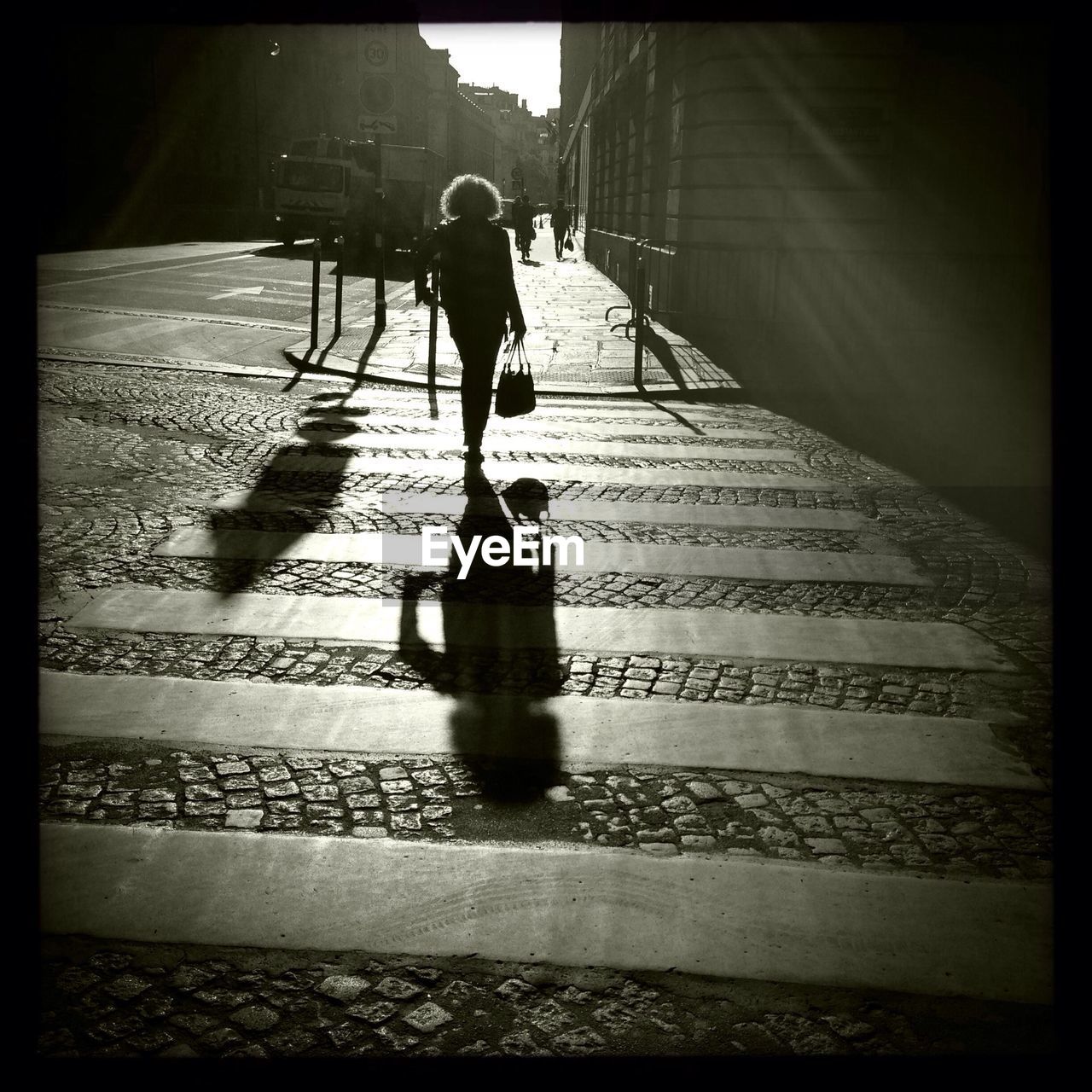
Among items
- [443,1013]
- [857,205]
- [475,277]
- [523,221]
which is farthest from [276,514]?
[523,221]

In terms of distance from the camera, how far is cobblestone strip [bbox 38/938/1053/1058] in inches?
96.6

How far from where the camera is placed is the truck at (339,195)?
3584 centimetres

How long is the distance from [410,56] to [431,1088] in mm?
87032

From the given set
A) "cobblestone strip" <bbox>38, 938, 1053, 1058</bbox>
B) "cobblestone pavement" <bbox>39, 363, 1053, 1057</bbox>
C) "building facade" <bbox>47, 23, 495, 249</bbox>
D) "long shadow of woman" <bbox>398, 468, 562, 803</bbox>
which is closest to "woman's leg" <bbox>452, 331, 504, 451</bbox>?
"cobblestone pavement" <bbox>39, 363, 1053, 1057</bbox>

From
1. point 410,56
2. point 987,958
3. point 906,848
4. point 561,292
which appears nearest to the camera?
point 987,958

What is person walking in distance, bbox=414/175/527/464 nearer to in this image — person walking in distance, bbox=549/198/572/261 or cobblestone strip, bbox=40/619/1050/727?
cobblestone strip, bbox=40/619/1050/727

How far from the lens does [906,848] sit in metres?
3.34

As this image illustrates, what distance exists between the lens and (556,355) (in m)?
14.3

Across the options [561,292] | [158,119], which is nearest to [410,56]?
[158,119]

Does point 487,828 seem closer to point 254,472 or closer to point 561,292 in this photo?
point 254,472

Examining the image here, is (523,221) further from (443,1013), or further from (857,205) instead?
(443,1013)

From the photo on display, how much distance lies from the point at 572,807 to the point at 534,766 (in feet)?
0.98

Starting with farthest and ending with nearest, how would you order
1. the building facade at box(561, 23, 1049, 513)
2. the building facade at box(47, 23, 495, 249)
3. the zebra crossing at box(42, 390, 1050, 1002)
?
the building facade at box(47, 23, 495, 249) → the building facade at box(561, 23, 1049, 513) → the zebra crossing at box(42, 390, 1050, 1002)

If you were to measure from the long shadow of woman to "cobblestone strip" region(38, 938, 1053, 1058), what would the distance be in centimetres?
94
